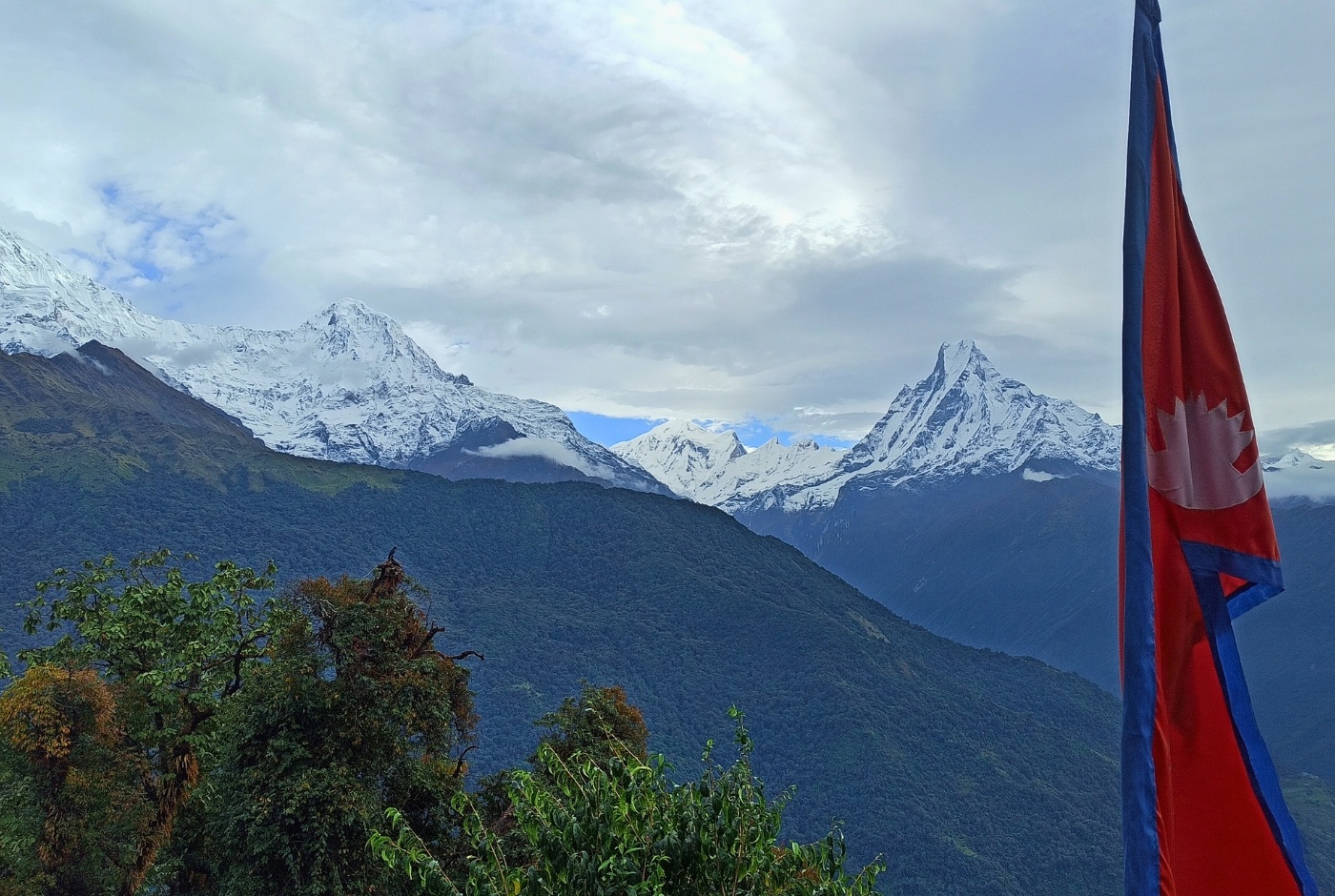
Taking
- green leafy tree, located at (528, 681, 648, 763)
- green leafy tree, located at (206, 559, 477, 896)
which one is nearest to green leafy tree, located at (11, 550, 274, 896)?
green leafy tree, located at (206, 559, 477, 896)

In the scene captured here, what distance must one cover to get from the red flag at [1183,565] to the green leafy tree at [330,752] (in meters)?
16.7

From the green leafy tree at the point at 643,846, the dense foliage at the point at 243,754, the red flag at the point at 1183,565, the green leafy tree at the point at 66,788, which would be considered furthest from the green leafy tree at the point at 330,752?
the red flag at the point at 1183,565

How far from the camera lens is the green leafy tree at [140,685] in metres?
20.6

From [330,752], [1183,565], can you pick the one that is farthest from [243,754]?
[1183,565]

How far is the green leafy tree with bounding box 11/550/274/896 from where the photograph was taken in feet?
67.7

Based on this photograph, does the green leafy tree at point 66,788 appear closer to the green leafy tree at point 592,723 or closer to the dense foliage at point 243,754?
the dense foliage at point 243,754

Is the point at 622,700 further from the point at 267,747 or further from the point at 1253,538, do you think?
the point at 1253,538

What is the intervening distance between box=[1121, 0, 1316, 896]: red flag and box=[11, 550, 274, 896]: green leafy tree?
2088cm

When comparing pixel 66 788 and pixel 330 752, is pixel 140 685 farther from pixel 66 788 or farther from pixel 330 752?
pixel 330 752

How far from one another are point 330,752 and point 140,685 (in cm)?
608

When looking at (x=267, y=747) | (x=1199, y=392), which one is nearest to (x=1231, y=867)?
(x=1199, y=392)

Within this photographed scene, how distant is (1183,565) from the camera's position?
6527 millimetres

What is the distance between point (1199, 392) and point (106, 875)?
75.1 ft

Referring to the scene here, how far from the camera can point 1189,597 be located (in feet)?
21.2
